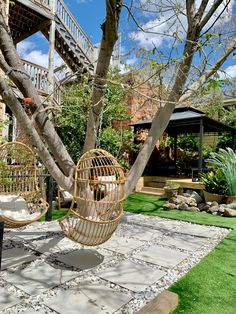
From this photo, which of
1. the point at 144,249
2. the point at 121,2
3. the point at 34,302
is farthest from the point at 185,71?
the point at 34,302

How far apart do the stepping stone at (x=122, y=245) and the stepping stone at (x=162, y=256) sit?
22cm

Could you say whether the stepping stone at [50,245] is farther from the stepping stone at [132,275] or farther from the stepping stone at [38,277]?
the stepping stone at [132,275]

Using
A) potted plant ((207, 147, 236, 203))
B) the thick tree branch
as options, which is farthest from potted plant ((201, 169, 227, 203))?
the thick tree branch

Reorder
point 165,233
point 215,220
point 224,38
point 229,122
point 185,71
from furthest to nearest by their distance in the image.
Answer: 1. point 229,122
2. point 215,220
3. point 165,233
4. point 224,38
5. point 185,71

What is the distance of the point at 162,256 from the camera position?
12.8 feet

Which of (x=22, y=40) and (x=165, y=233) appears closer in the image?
(x=165, y=233)

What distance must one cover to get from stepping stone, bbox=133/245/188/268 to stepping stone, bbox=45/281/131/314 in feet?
3.37

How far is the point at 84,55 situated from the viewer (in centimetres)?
1194

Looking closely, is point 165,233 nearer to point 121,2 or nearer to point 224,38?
point 224,38

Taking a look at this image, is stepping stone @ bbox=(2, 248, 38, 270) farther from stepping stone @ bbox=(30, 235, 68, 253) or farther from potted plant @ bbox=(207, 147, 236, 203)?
potted plant @ bbox=(207, 147, 236, 203)

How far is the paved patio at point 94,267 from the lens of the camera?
2.60 metres

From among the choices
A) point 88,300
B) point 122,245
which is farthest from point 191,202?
point 88,300

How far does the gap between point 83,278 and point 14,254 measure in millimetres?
1236

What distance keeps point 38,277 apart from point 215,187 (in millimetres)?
5848
